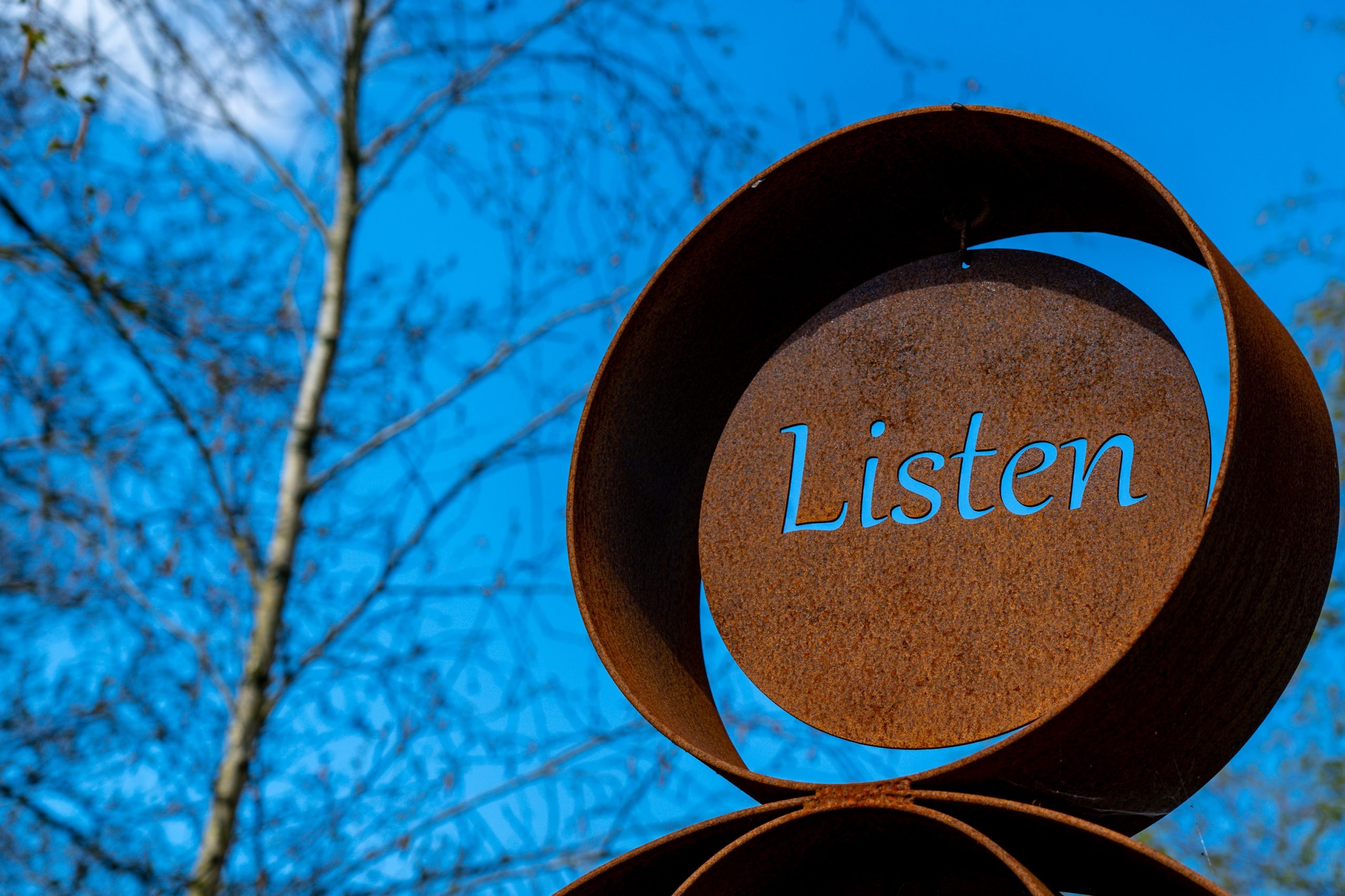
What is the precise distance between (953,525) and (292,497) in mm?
3133

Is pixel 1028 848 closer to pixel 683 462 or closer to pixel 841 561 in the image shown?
pixel 841 561

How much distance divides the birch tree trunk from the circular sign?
8.71 ft

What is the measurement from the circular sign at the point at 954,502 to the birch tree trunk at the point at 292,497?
2.65 metres

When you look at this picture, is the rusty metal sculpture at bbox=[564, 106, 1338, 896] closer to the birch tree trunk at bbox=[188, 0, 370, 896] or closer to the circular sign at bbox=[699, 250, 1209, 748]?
the circular sign at bbox=[699, 250, 1209, 748]

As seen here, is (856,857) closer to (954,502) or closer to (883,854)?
(883,854)

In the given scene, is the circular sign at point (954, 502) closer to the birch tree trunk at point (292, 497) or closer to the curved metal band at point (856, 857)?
the curved metal band at point (856, 857)

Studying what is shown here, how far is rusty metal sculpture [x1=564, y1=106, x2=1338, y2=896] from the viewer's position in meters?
1.13

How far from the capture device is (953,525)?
1.32 m

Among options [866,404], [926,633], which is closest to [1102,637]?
[926,633]

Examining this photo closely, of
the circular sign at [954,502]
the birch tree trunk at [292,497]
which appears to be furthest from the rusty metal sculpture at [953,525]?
the birch tree trunk at [292,497]

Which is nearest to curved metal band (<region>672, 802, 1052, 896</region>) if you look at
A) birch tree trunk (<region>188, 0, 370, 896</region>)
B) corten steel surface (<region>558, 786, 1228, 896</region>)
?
corten steel surface (<region>558, 786, 1228, 896</region>)

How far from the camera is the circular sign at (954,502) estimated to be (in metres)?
1.22

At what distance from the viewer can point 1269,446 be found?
1156mm

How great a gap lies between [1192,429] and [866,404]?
378mm
